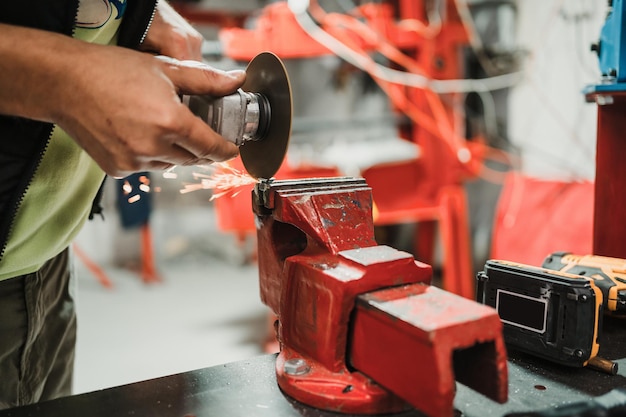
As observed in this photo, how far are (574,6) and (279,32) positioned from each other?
4.22 feet

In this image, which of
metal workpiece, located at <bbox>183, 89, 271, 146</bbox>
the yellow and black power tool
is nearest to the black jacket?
metal workpiece, located at <bbox>183, 89, 271, 146</bbox>

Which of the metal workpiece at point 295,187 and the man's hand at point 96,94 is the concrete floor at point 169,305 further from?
the man's hand at point 96,94

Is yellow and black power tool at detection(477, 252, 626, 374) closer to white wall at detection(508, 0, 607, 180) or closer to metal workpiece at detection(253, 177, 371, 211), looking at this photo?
metal workpiece at detection(253, 177, 371, 211)

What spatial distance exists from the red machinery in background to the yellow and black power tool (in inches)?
61.3

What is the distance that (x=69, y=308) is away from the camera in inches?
40.9

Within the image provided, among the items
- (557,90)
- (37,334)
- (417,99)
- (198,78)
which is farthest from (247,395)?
(557,90)

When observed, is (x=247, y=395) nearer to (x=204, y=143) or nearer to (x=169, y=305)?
(x=204, y=143)

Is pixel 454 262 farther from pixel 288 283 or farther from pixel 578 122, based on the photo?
pixel 288 283

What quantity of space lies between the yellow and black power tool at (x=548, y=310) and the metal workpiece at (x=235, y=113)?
0.38m

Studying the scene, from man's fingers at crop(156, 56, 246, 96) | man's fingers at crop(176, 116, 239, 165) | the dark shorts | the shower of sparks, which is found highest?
man's fingers at crop(156, 56, 246, 96)

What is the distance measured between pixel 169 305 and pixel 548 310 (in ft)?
8.86

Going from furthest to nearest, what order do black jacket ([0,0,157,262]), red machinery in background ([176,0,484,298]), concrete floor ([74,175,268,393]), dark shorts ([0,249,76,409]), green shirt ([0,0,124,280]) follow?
concrete floor ([74,175,268,393]) → red machinery in background ([176,0,484,298]) → dark shorts ([0,249,76,409]) → green shirt ([0,0,124,280]) → black jacket ([0,0,157,262])

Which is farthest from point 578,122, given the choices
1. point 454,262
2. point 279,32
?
point 279,32

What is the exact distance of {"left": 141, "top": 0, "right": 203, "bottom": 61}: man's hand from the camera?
93 cm
